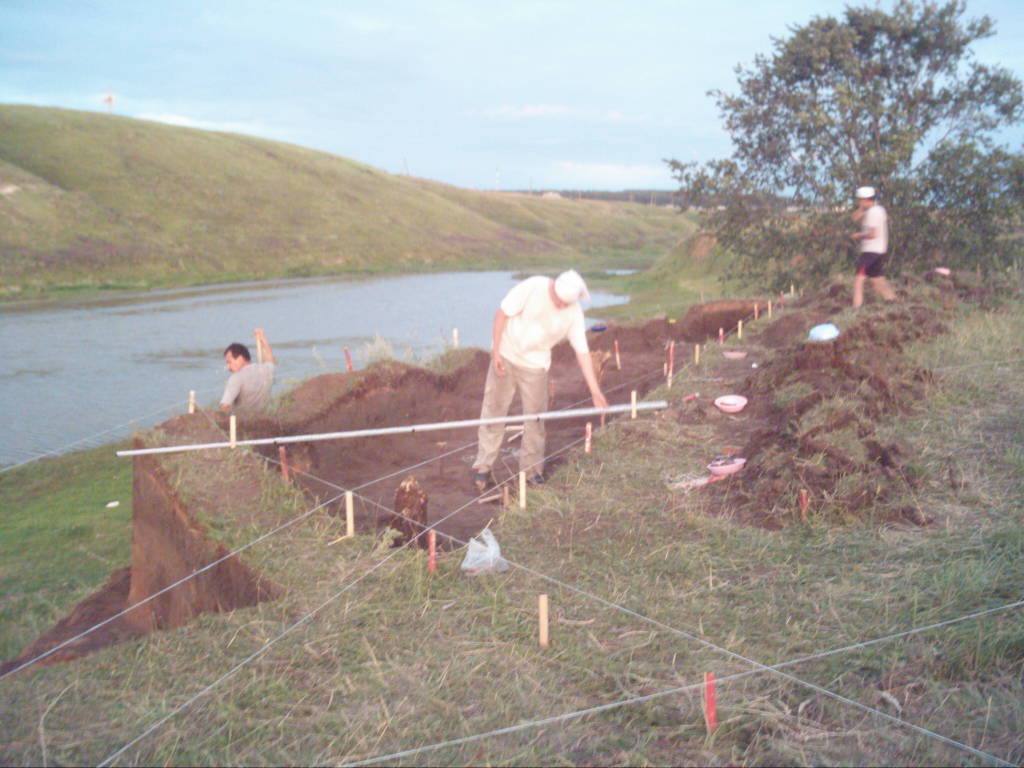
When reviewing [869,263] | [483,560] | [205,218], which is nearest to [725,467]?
[483,560]

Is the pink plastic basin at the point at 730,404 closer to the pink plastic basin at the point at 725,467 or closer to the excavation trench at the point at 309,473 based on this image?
the excavation trench at the point at 309,473

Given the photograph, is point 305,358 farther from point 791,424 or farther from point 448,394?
point 791,424

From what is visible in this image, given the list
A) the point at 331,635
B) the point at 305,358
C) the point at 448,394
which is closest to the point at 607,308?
the point at 305,358

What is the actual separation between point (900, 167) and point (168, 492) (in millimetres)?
13830

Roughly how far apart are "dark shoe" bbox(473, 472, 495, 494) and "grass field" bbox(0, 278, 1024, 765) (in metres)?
1.59

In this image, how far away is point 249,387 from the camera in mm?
8289

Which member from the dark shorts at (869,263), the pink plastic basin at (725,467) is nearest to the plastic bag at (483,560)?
the pink plastic basin at (725,467)

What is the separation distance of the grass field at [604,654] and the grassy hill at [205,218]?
29.0 m

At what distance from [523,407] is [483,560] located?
271 cm

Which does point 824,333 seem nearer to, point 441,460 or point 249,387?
point 441,460

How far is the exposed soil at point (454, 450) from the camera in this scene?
17.2 ft

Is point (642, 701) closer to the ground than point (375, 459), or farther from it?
farther from it

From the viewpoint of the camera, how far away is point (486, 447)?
287 inches

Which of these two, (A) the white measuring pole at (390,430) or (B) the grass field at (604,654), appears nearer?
(B) the grass field at (604,654)
